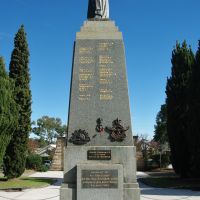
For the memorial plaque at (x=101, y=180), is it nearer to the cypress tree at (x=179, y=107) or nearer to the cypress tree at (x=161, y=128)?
the cypress tree at (x=179, y=107)

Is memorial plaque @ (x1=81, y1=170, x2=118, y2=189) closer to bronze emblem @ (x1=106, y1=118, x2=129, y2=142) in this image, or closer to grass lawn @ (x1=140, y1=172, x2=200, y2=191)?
bronze emblem @ (x1=106, y1=118, x2=129, y2=142)

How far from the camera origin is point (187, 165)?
28062mm

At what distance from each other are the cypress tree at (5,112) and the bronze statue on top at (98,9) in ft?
34.4

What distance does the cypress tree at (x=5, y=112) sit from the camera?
21.3 metres

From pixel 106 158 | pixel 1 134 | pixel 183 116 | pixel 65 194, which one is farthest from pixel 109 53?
pixel 183 116

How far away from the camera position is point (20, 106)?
26703 mm

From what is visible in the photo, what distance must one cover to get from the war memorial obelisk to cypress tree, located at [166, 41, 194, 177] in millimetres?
17281

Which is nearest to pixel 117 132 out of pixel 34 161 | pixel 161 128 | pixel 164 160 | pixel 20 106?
pixel 20 106

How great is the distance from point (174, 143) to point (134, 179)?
61.4 ft

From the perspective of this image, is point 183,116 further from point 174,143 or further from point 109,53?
point 109,53

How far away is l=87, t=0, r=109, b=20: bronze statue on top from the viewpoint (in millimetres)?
12531

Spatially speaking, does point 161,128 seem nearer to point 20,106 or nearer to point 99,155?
point 20,106

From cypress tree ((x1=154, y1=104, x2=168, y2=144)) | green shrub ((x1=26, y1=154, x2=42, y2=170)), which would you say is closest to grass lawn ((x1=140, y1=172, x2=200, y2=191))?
green shrub ((x1=26, y1=154, x2=42, y2=170))

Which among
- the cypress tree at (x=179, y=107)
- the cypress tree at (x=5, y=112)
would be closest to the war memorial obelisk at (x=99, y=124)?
the cypress tree at (x=5, y=112)
